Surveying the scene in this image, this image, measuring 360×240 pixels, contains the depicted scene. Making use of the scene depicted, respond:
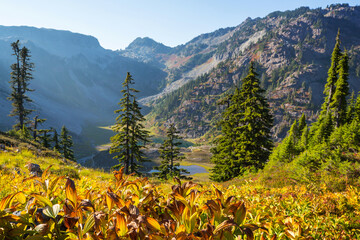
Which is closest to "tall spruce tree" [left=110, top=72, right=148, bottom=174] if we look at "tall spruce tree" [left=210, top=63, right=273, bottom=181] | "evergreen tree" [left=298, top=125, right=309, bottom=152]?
"tall spruce tree" [left=210, top=63, right=273, bottom=181]

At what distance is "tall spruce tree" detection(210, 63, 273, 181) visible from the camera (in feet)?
73.5

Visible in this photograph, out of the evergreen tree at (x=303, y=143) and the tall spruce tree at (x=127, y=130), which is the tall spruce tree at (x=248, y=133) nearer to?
the evergreen tree at (x=303, y=143)

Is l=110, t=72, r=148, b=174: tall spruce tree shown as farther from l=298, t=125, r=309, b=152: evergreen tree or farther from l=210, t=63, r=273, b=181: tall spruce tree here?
l=298, t=125, r=309, b=152: evergreen tree

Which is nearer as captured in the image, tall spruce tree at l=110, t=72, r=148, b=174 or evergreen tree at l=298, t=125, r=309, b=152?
tall spruce tree at l=110, t=72, r=148, b=174

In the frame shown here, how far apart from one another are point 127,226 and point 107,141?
171425 mm

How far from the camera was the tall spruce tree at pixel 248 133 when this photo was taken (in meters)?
22.4

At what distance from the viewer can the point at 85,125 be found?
196m

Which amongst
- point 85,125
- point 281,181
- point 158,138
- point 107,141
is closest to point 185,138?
point 158,138

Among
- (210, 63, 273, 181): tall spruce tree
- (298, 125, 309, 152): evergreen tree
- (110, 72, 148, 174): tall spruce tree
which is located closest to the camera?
(210, 63, 273, 181): tall spruce tree

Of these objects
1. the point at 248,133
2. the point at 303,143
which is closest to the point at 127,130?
the point at 248,133

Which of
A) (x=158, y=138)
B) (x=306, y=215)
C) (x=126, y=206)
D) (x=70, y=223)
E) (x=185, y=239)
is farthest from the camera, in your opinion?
(x=158, y=138)

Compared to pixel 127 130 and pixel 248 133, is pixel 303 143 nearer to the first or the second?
pixel 248 133

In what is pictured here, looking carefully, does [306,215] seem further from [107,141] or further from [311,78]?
[311,78]

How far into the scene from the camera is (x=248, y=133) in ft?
74.4
